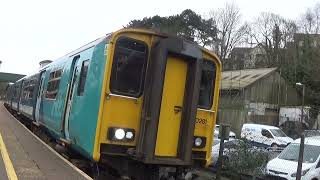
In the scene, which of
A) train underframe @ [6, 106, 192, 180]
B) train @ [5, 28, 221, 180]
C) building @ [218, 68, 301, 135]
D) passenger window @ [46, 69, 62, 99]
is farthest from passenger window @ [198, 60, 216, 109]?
building @ [218, 68, 301, 135]

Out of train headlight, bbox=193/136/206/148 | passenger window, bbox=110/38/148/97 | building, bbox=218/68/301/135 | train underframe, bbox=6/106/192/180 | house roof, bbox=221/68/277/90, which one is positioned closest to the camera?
passenger window, bbox=110/38/148/97

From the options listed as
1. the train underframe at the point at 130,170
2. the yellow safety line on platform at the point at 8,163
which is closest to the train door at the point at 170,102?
the train underframe at the point at 130,170

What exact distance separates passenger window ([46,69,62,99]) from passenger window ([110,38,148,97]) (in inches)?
201

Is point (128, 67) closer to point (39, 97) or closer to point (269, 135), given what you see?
point (39, 97)

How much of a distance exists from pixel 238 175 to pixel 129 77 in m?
7.29

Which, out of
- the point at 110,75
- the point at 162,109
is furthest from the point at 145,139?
the point at 110,75

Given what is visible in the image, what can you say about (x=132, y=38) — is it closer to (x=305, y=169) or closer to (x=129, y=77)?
(x=129, y=77)

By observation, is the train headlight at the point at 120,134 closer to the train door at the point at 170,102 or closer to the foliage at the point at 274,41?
the train door at the point at 170,102

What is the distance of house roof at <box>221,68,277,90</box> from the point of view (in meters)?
56.3

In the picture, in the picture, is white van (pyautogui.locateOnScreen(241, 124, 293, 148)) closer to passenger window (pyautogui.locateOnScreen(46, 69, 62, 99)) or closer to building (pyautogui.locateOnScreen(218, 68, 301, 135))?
building (pyautogui.locateOnScreen(218, 68, 301, 135))

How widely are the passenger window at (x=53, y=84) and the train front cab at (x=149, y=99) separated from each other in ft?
16.8

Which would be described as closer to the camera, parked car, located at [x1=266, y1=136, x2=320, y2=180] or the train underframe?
the train underframe

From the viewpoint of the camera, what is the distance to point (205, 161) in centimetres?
1095

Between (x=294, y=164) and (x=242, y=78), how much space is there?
140 ft
